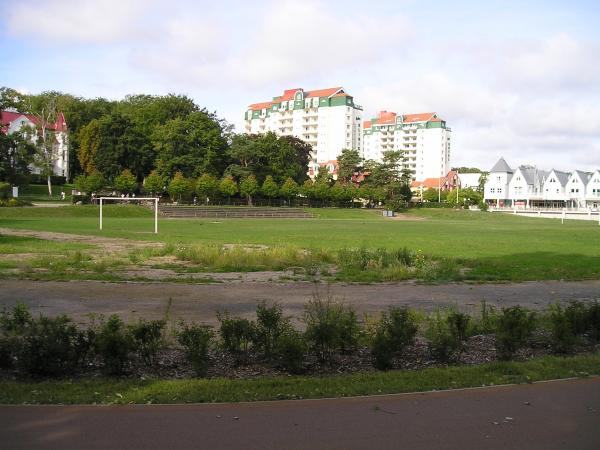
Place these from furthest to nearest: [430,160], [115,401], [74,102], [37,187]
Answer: [430,160], [74,102], [37,187], [115,401]

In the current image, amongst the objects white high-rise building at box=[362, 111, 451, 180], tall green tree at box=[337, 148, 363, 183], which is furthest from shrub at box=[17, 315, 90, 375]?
white high-rise building at box=[362, 111, 451, 180]

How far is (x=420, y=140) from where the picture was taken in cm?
18862

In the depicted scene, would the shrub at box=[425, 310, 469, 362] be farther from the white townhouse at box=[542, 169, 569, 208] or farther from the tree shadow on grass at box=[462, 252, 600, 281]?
the white townhouse at box=[542, 169, 569, 208]

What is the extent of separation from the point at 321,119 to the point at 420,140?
114 ft

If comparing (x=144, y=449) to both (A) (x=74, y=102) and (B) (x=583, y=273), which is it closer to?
(B) (x=583, y=273)

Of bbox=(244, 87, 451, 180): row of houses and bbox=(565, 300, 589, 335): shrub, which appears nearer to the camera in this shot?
bbox=(565, 300, 589, 335): shrub

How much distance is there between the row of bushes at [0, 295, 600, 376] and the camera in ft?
23.2

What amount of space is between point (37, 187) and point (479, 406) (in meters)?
99.6

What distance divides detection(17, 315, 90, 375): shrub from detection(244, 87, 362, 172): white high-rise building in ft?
540

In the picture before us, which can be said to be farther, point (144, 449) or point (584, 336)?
point (584, 336)

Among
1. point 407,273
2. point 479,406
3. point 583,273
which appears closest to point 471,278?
point 407,273

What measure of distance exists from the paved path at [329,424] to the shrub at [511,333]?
1758mm

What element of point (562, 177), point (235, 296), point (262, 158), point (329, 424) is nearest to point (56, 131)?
point (262, 158)

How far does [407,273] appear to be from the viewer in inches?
752
